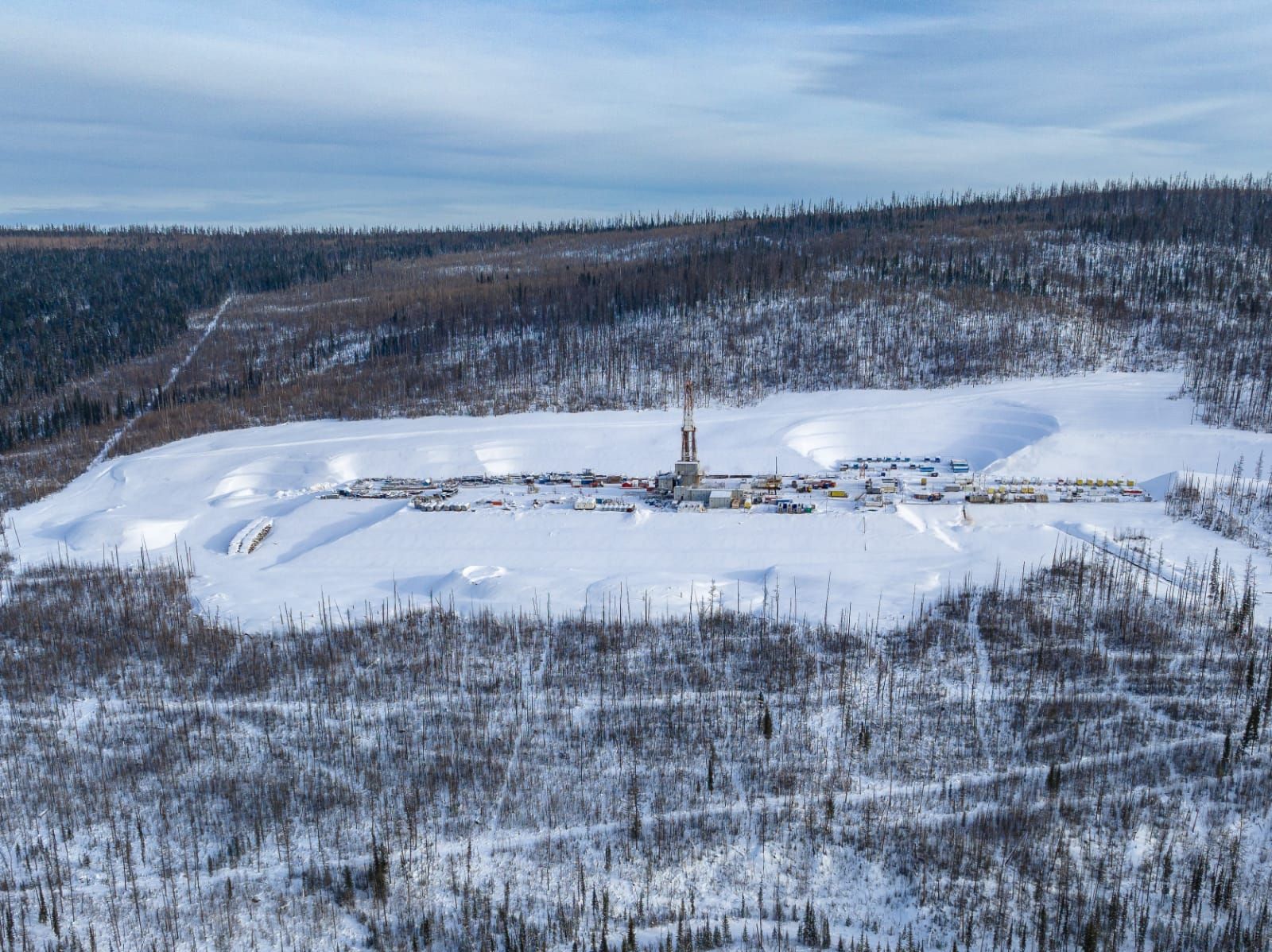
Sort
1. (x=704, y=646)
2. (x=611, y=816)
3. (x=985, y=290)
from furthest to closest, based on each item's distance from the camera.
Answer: (x=985, y=290)
(x=704, y=646)
(x=611, y=816)

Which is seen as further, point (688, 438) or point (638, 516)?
point (688, 438)

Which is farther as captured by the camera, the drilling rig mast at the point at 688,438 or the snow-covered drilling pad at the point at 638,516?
the drilling rig mast at the point at 688,438

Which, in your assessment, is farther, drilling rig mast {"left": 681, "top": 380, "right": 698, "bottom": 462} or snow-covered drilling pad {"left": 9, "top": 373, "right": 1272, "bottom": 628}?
drilling rig mast {"left": 681, "top": 380, "right": 698, "bottom": 462}

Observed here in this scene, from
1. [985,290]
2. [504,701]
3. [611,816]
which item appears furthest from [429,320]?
[611,816]

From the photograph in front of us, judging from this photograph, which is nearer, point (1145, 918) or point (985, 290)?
point (1145, 918)

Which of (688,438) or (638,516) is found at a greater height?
(688,438)

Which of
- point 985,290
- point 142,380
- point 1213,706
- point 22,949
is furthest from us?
point 142,380

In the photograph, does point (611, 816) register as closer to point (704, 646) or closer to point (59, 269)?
point (704, 646)

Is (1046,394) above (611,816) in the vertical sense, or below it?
above
